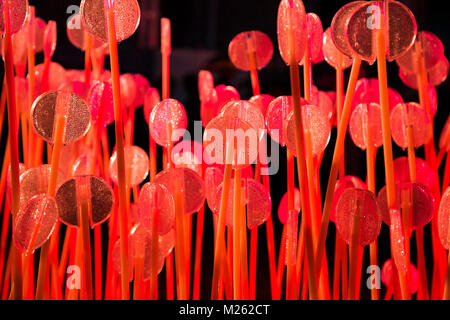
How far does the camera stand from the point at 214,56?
2.23ft

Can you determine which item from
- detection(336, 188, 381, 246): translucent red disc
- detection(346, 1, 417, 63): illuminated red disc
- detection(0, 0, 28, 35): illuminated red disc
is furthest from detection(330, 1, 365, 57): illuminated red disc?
detection(0, 0, 28, 35): illuminated red disc

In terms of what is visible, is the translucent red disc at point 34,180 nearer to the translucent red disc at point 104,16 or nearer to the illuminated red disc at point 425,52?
the translucent red disc at point 104,16

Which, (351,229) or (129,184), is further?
(129,184)

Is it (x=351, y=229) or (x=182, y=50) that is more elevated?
(x=182, y=50)

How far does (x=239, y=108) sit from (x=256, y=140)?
33 mm

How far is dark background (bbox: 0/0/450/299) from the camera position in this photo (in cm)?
64

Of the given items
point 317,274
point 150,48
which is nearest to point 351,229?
point 317,274

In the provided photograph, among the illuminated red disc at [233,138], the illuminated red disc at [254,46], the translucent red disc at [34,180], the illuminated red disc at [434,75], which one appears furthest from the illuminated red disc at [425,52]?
the translucent red disc at [34,180]

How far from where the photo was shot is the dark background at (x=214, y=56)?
0.64 m

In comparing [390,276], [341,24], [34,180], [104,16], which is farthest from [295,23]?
[390,276]

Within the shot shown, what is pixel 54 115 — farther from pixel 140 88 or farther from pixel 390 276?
pixel 390 276
